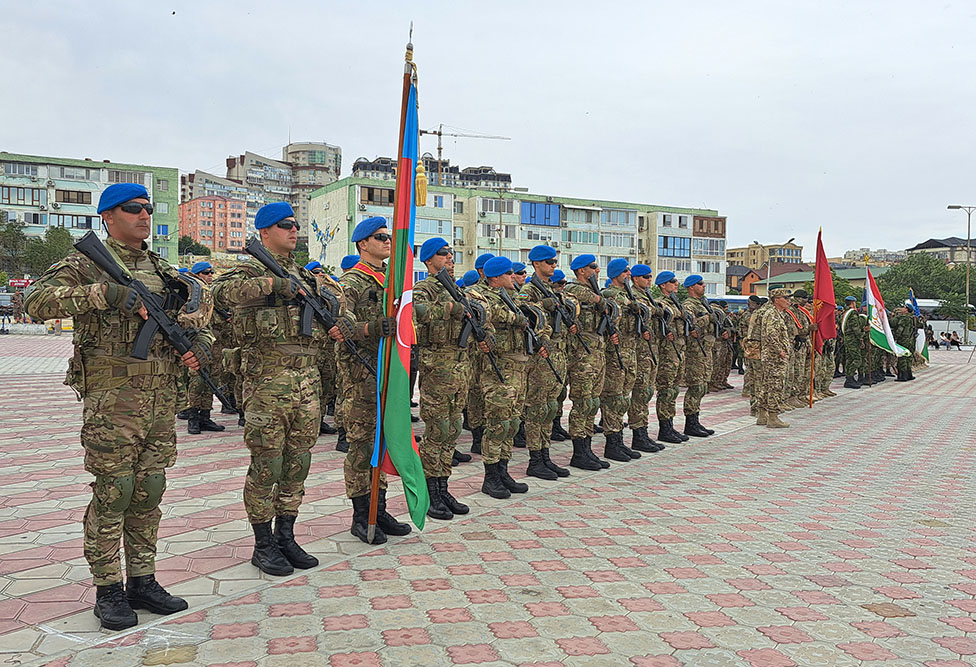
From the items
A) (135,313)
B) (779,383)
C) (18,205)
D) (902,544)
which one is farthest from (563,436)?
(18,205)

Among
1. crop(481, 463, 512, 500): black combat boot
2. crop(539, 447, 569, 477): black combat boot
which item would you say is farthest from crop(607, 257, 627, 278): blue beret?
crop(481, 463, 512, 500): black combat boot

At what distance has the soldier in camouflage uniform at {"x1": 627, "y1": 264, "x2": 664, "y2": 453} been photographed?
8180mm

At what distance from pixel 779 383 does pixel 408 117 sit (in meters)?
7.97

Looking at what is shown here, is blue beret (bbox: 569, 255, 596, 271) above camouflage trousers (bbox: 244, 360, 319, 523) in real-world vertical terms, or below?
above

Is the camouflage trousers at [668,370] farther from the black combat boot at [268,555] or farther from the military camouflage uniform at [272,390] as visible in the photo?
the black combat boot at [268,555]

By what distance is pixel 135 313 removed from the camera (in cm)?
342

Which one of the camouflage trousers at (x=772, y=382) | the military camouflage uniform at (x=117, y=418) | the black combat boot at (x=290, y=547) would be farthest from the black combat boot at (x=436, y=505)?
the camouflage trousers at (x=772, y=382)

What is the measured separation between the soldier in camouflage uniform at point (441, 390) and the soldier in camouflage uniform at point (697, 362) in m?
4.66

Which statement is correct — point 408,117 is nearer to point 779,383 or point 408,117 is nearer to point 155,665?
point 155,665

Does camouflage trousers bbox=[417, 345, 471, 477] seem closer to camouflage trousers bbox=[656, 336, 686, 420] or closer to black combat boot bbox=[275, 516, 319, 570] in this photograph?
black combat boot bbox=[275, 516, 319, 570]

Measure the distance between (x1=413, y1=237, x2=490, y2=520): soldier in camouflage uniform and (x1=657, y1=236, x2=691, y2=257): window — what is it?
2376 inches

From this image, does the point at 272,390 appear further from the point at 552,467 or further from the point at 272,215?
the point at 552,467

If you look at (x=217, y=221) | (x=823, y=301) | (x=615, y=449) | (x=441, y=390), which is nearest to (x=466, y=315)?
(x=441, y=390)

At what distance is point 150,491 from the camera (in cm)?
356
